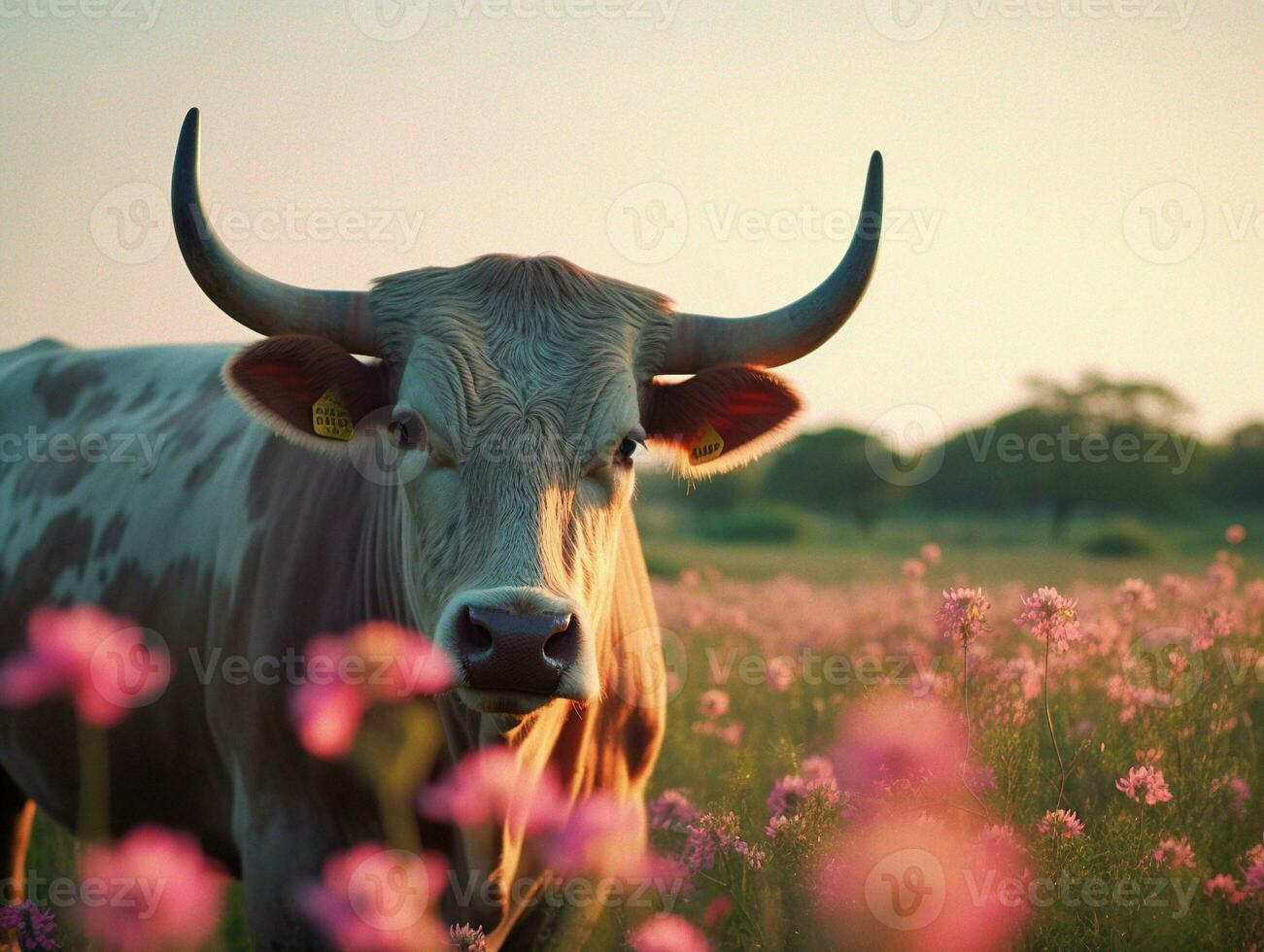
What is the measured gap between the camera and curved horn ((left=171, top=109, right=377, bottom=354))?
2934 mm

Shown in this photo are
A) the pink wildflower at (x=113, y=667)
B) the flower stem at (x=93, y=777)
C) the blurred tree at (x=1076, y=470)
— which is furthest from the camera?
the blurred tree at (x=1076, y=470)

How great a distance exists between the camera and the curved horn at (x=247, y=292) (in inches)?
115

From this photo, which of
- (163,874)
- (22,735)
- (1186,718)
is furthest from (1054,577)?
(163,874)

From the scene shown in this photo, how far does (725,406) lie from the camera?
3.53 m

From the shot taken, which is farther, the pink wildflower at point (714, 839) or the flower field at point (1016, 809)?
the pink wildflower at point (714, 839)

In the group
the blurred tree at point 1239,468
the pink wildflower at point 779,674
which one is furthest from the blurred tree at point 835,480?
the pink wildflower at point 779,674

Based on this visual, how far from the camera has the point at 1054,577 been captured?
1972 centimetres

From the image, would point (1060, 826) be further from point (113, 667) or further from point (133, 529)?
point (133, 529)
